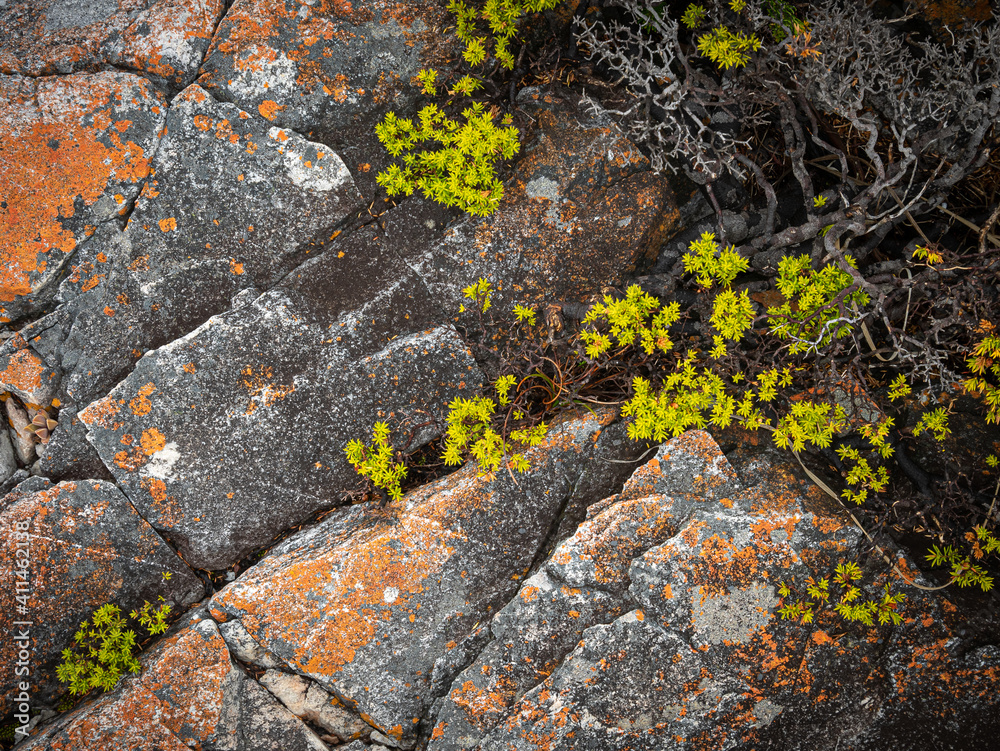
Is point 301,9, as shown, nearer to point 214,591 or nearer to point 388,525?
point 388,525

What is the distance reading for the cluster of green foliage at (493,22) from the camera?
3502 millimetres

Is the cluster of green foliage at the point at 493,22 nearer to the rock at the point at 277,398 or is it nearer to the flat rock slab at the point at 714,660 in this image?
the rock at the point at 277,398

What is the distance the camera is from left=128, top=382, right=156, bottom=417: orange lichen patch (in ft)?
11.3

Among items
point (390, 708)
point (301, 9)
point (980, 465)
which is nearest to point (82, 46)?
point (301, 9)

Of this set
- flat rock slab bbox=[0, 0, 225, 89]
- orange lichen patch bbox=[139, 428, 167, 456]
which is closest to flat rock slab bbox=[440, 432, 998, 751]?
orange lichen patch bbox=[139, 428, 167, 456]

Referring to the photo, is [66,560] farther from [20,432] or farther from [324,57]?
[324,57]

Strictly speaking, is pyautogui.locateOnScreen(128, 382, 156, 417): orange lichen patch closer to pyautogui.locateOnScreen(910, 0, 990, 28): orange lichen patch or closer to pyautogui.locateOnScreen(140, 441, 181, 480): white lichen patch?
pyautogui.locateOnScreen(140, 441, 181, 480): white lichen patch

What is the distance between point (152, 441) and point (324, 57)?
2.54 metres

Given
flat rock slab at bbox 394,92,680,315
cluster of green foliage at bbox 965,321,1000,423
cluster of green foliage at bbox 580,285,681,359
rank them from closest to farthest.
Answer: cluster of green foliage at bbox 965,321,1000,423 < cluster of green foliage at bbox 580,285,681,359 < flat rock slab at bbox 394,92,680,315

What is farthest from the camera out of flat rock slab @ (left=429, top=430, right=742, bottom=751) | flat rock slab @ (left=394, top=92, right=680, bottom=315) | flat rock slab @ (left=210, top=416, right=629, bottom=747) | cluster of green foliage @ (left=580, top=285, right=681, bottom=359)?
flat rock slab @ (left=394, top=92, right=680, bottom=315)

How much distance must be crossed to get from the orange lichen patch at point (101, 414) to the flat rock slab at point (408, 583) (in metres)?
1.24

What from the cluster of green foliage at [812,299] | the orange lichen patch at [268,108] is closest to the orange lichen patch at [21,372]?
the orange lichen patch at [268,108]

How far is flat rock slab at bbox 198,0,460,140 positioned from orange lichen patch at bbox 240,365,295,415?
1511 millimetres

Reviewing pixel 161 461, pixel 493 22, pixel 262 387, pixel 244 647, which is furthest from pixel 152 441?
pixel 493 22
